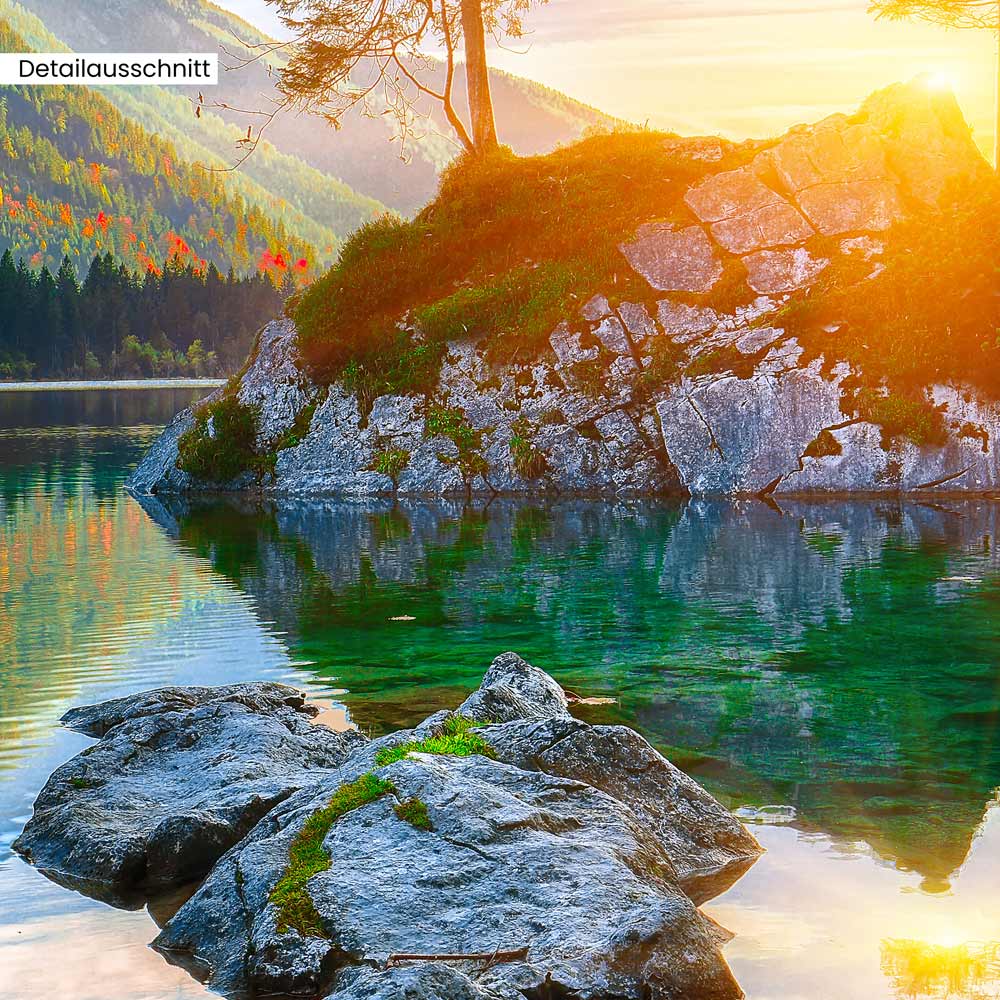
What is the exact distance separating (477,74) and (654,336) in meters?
10.6

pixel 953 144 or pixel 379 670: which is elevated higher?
pixel 953 144

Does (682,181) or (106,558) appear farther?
(682,181)

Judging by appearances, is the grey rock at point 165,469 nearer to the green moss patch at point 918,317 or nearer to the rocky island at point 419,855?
the green moss patch at point 918,317

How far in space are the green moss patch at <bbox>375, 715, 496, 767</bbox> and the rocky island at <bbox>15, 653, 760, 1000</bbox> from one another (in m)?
0.02

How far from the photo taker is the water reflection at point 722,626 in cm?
1012

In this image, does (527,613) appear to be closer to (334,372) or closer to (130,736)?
(130,736)

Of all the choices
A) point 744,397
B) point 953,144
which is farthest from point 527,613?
point 953,144

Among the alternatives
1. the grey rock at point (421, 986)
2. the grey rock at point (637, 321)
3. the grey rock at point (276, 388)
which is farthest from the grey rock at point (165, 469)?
the grey rock at point (421, 986)

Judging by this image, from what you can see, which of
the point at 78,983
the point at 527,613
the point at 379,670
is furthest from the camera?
the point at 527,613

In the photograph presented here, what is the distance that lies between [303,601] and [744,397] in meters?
13.6

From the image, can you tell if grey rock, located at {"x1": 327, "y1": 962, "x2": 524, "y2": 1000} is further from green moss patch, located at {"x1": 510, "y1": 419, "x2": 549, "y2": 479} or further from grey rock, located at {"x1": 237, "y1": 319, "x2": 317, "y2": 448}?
grey rock, located at {"x1": 237, "y1": 319, "x2": 317, "y2": 448}

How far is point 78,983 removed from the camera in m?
6.84

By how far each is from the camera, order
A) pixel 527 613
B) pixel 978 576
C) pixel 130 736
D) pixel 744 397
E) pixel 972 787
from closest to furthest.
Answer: pixel 972 787 → pixel 130 736 → pixel 527 613 → pixel 978 576 → pixel 744 397

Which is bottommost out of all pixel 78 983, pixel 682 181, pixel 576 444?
pixel 78 983
